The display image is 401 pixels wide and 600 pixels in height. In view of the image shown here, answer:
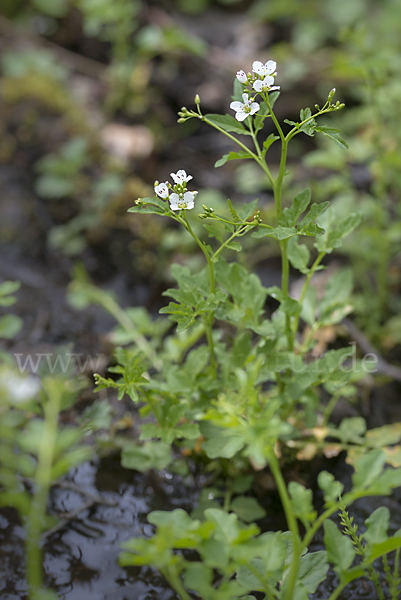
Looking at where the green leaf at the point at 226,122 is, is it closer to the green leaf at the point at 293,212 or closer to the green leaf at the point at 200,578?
the green leaf at the point at 293,212

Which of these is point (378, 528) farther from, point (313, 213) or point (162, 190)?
point (162, 190)

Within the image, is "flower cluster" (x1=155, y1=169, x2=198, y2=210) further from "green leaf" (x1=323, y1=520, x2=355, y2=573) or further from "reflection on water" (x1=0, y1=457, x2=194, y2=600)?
"reflection on water" (x1=0, y1=457, x2=194, y2=600)

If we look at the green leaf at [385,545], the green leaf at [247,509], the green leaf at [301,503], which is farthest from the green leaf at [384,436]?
the green leaf at [301,503]

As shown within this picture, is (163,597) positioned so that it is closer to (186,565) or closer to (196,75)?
(186,565)

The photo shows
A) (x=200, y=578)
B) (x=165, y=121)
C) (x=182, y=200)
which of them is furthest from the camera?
(x=165, y=121)

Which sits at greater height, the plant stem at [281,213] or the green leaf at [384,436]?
the plant stem at [281,213]

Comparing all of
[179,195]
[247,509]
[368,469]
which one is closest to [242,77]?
[179,195]
